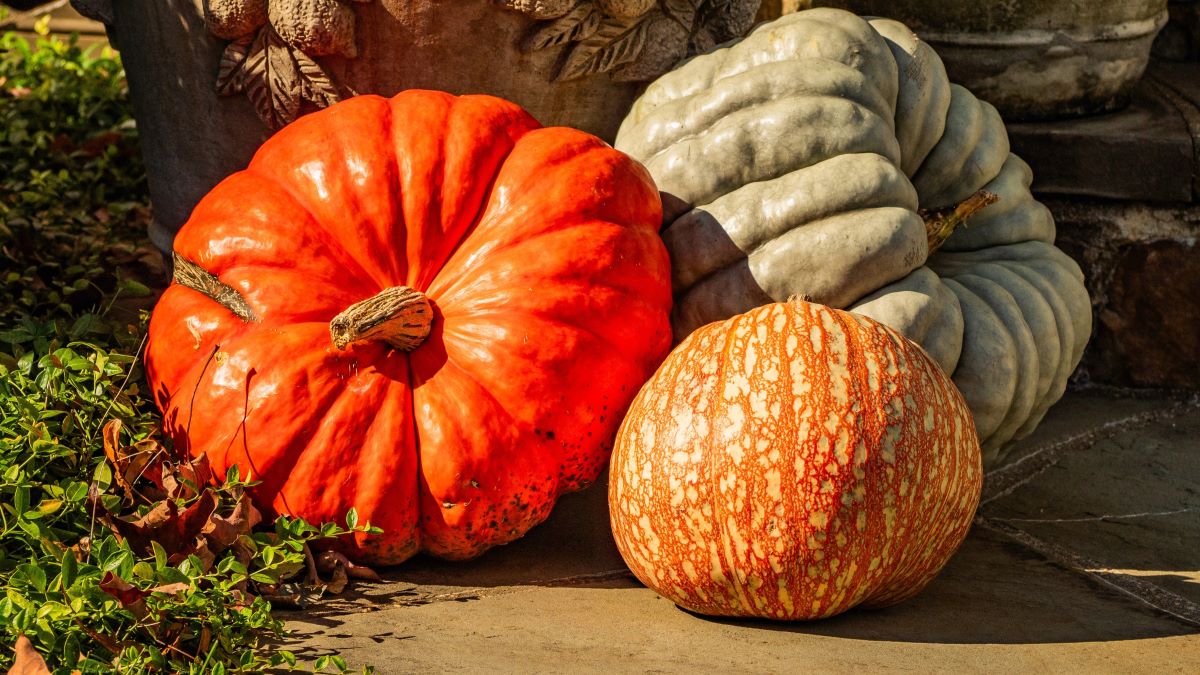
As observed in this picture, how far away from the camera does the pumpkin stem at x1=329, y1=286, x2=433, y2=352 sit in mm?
2672

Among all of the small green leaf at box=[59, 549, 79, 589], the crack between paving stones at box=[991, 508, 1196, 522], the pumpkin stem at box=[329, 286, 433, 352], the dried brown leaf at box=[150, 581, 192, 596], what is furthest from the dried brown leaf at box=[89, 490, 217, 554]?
the crack between paving stones at box=[991, 508, 1196, 522]

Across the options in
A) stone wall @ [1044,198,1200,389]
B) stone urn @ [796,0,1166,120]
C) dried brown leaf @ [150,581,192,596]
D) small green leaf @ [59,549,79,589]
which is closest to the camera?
small green leaf @ [59,549,79,589]

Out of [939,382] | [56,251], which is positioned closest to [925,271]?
[939,382]

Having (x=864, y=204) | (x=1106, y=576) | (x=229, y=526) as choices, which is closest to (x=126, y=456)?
(x=229, y=526)

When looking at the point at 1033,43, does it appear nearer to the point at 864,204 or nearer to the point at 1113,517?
the point at 864,204

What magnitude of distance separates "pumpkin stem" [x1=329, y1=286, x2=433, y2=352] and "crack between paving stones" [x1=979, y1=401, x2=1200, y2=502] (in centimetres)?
160

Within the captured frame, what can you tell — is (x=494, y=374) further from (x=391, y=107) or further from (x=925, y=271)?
(x=925, y=271)

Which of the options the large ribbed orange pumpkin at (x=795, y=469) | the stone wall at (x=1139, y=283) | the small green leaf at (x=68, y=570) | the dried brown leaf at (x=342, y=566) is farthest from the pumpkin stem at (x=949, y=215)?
the small green leaf at (x=68, y=570)

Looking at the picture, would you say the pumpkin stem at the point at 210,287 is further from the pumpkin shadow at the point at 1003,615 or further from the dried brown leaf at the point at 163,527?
the pumpkin shadow at the point at 1003,615

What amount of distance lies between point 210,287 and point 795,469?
1.40 meters

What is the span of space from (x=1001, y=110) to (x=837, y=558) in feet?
7.66

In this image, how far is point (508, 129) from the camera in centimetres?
310

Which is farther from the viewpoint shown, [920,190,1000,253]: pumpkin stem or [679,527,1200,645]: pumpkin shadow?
[920,190,1000,253]: pumpkin stem

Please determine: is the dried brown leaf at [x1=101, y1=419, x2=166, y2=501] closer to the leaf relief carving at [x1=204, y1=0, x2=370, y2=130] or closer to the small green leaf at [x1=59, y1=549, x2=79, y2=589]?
the small green leaf at [x1=59, y1=549, x2=79, y2=589]
